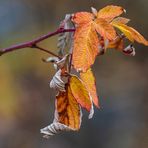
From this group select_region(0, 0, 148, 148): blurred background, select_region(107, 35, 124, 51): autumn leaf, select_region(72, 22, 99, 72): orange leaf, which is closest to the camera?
select_region(72, 22, 99, 72): orange leaf

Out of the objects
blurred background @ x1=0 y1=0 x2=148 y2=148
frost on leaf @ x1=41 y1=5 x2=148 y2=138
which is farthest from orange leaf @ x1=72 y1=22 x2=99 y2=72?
blurred background @ x1=0 y1=0 x2=148 y2=148

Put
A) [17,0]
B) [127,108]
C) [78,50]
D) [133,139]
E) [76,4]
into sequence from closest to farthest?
[78,50], [133,139], [127,108], [76,4], [17,0]

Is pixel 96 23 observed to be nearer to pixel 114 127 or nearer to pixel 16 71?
pixel 114 127

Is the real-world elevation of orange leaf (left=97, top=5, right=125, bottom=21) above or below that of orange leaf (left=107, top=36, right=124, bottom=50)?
above


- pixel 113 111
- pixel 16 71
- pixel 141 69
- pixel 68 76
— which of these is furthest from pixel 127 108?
pixel 68 76

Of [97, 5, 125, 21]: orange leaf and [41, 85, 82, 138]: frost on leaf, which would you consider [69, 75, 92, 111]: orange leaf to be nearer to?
[41, 85, 82, 138]: frost on leaf

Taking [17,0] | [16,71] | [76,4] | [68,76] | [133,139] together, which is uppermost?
[17,0]

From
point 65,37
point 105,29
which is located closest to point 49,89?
point 65,37
